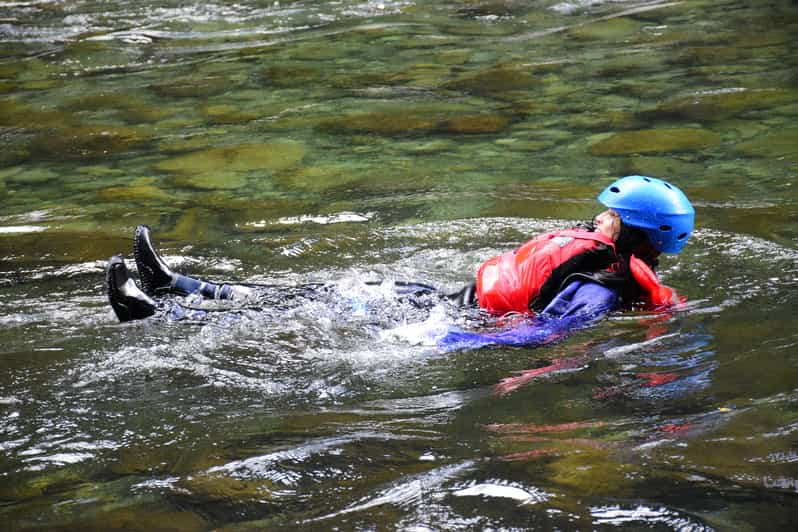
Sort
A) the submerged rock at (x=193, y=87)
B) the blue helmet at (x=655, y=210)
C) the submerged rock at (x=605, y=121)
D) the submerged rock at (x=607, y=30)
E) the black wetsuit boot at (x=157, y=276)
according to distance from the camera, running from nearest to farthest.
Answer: the blue helmet at (x=655, y=210) < the black wetsuit boot at (x=157, y=276) < the submerged rock at (x=605, y=121) < the submerged rock at (x=193, y=87) < the submerged rock at (x=607, y=30)

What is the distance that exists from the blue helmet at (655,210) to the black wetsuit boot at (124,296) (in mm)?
2501

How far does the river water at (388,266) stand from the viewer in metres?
3.22

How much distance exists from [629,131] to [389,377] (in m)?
5.06

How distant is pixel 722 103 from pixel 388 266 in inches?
190

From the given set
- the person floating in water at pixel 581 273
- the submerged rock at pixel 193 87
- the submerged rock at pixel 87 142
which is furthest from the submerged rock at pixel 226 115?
the person floating in water at pixel 581 273

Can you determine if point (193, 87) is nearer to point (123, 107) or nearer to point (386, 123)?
point (123, 107)

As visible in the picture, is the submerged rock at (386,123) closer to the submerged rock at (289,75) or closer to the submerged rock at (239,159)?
the submerged rock at (239,159)

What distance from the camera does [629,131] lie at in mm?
8672

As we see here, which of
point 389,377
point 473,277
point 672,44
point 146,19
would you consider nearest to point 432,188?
point 473,277

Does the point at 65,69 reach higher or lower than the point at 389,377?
higher

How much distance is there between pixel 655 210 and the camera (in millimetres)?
4809

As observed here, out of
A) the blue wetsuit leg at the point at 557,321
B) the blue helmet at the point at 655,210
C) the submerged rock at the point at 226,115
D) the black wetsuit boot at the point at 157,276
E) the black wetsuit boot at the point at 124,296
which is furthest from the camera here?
the submerged rock at the point at 226,115

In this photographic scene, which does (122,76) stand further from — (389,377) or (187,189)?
(389,377)

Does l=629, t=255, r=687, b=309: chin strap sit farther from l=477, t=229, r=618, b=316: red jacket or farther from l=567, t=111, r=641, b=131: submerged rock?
l=567, t=111, r=641, b=131: submerged rock
